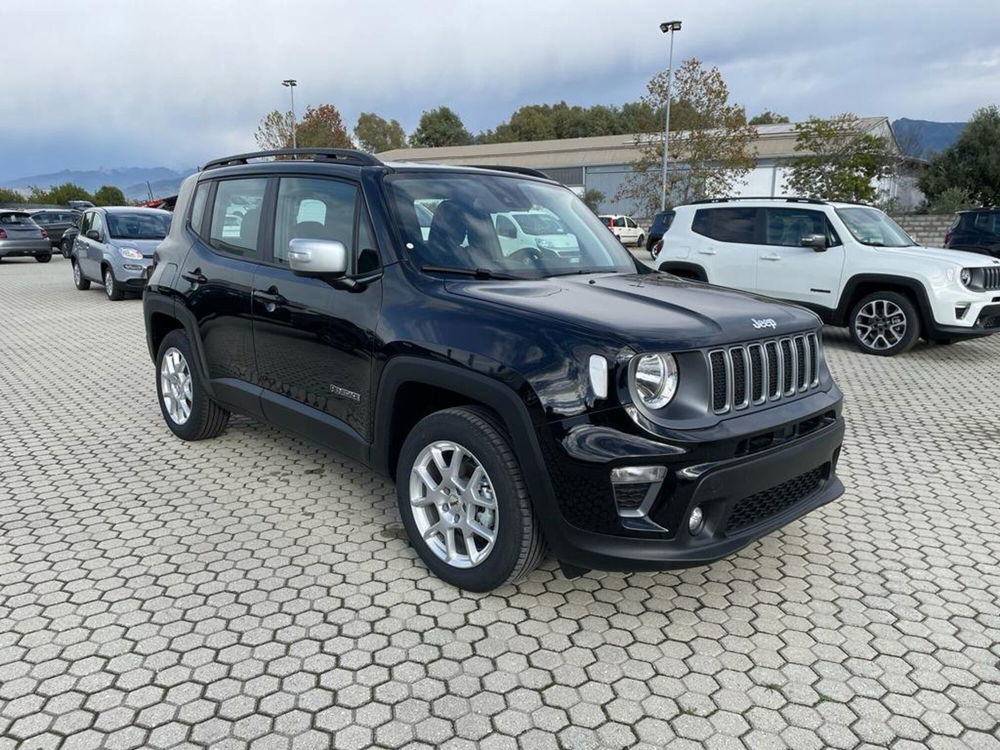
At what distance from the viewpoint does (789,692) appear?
2762mm

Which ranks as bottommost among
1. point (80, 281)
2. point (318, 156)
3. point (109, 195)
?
point (80, 281)

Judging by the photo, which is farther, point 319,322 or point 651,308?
point 319,322

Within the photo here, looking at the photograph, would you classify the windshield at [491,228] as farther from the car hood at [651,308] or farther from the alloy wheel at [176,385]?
the alloy wheel at [176,385]

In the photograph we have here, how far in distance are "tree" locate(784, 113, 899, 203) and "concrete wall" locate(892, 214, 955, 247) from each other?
253 centimetres

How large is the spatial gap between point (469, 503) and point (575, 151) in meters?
64.5

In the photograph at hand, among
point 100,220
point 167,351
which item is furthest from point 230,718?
point 100,220

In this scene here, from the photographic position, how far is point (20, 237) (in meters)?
22.9

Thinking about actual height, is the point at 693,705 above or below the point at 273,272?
below

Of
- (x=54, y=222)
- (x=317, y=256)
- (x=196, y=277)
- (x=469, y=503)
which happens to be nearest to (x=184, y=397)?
(x=196, y=277)

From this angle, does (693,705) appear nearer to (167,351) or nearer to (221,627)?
(221,627)

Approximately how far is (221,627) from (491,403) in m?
1.45

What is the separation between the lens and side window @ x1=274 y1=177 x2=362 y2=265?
3.94 m

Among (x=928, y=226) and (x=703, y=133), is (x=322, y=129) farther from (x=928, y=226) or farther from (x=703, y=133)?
(x=928, y=226)

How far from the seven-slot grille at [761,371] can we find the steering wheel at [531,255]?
4.17ft
